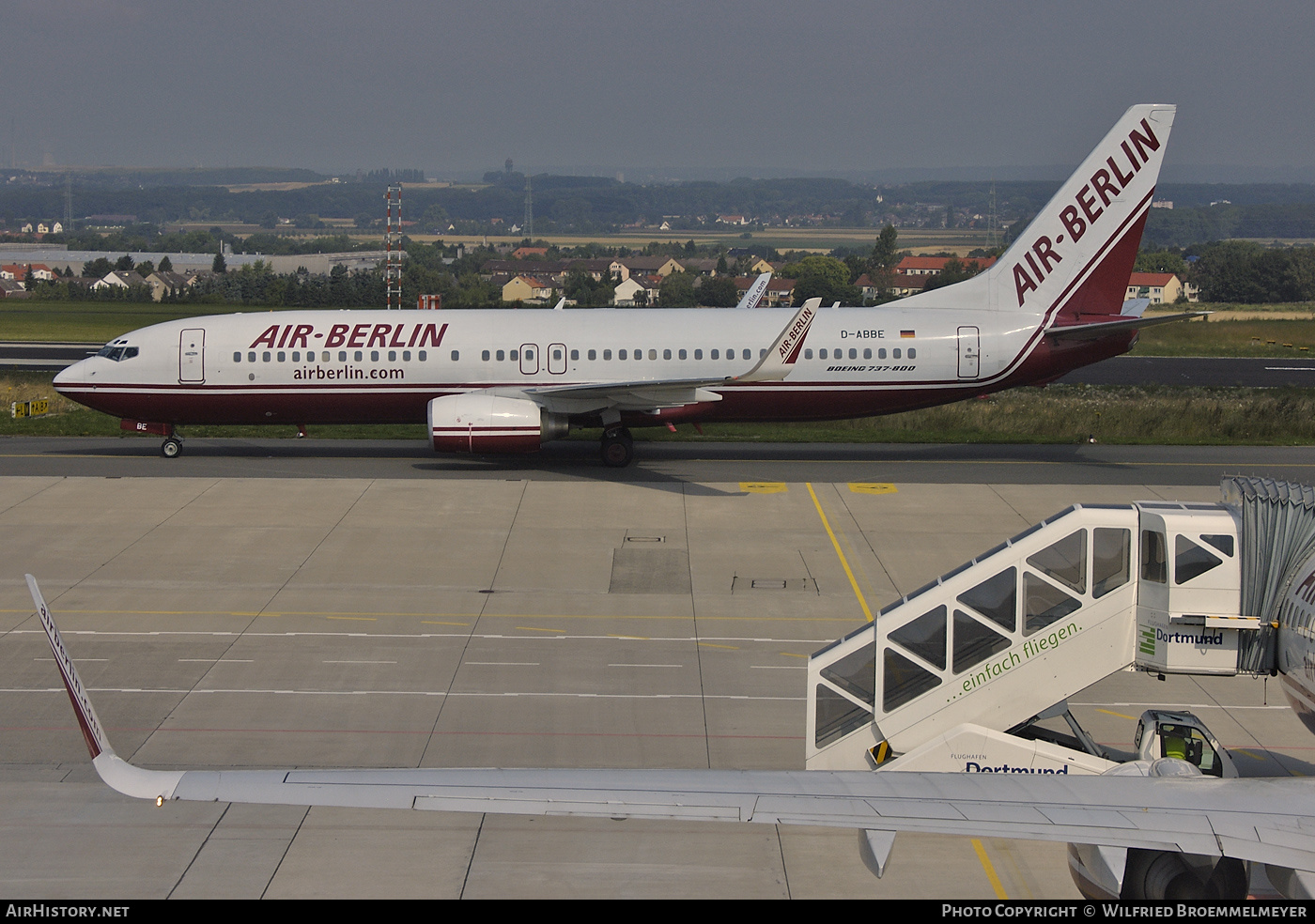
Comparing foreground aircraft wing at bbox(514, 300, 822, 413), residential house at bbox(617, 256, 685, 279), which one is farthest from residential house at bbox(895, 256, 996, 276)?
foreground aircraft wing at bbox(514, 300, 822, 413)

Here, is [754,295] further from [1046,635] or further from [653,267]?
[653,267]

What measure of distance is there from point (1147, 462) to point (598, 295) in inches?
2816

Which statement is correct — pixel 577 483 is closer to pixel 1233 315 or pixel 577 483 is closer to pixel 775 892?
pixel 775 892

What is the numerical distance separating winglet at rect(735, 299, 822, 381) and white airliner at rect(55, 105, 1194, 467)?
330cm

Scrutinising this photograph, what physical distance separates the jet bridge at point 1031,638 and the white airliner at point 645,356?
20.5 m

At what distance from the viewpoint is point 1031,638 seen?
520 inches

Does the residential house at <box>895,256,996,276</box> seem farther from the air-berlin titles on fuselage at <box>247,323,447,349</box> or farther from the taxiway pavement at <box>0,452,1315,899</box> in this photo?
the taxiway pavement at <box>0,452,1315,899</box>

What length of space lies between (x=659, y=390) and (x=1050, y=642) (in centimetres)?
2030

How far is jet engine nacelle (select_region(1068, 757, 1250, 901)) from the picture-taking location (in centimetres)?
1031

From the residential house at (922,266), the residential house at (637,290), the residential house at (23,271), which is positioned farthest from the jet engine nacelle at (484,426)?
the residential house at (23,271)

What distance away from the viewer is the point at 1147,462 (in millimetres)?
35125

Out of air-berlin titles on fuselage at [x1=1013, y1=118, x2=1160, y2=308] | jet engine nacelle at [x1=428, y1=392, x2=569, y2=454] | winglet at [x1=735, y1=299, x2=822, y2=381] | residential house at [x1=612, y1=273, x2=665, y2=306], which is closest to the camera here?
winglet at [x1=735, y1=299, x2=822, y2=381]

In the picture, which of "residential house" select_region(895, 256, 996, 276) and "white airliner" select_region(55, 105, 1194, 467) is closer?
"white airliner" select_region(55, 105, 1194, 467)

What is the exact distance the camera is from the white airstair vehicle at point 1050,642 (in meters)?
12.6
